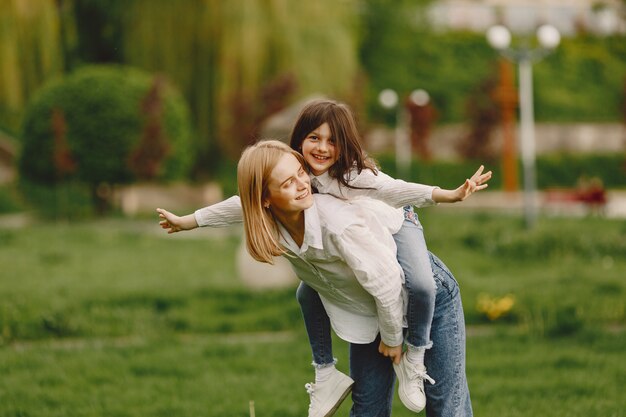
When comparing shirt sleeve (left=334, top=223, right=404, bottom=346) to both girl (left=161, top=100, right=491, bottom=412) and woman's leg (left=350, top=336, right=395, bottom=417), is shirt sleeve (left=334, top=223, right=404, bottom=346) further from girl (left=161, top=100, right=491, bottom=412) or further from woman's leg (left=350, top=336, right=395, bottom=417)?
woman's leg (left=350, top=336, right=395, bottom=417)

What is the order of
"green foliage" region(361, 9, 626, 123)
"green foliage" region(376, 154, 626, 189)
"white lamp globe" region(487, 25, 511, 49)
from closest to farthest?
"white lamp globe" region(487, 25, 511, 49) < "green foliage" region(376, 154, 626, 189) < "green foliage" region(361, 9, 626, 123)

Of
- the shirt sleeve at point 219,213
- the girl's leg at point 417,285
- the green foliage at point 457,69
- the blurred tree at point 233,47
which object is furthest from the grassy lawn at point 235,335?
the green foliage at point 457,69

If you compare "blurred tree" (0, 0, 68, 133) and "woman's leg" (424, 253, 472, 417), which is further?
"blurred tree" (0, 0, 68, 133)

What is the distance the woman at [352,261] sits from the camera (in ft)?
9.46

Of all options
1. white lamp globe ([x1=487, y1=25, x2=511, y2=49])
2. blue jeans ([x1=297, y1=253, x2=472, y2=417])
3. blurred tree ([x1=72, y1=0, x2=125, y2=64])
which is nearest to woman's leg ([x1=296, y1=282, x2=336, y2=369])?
blue jeans ([x1=297, y1=253, x2=472, y2=417])

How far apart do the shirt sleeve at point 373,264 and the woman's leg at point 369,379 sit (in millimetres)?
364


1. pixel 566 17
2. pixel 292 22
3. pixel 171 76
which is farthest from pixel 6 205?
pixel 566 17

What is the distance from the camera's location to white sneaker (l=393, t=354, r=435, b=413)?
10.1 ft

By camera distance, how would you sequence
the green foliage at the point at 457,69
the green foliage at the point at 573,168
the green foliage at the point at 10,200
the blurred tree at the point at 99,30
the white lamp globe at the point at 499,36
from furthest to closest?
the green foliage at the point at 457,69
the green foliage at the point at 573,168
the green foliage at the point at 10,200
the blurred tree at the point at 99,30
the white lamp globe at the point at 499,36

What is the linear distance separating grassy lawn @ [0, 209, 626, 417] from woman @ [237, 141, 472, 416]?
4.47ft

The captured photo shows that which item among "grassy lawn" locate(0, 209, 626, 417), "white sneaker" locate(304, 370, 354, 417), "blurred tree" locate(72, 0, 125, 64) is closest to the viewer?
"white sneaker" locate(304, 370, 354, 417)

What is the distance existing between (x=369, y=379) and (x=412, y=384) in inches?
9.2

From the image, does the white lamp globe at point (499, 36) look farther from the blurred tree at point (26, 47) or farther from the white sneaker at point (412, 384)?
the white sneaker at point (412, 384)

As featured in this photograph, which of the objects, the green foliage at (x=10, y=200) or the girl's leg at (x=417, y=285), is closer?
the girl's leg at (x=417, y=285)
